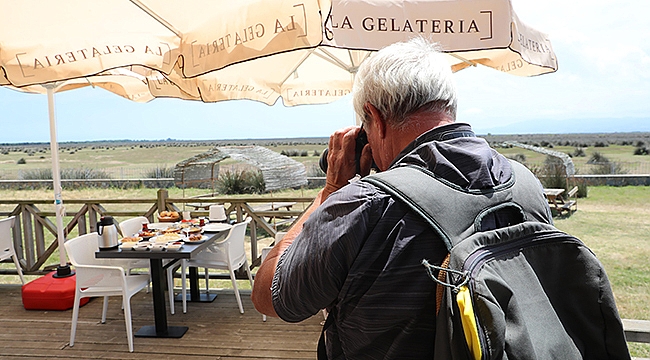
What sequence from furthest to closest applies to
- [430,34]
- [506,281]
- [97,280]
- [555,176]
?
[555,176] < [97,280] < [430,34] < [506,281]

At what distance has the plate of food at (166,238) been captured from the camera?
3.86 m

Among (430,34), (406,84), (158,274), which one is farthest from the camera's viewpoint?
(158,274)

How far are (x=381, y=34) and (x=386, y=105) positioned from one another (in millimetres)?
1360

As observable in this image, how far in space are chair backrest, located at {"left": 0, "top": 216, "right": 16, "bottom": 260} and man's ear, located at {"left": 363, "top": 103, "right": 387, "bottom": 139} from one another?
5.12 meters

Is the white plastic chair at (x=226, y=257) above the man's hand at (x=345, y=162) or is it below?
below

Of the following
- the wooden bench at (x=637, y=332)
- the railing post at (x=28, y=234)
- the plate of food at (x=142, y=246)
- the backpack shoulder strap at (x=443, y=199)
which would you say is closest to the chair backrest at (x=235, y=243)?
the plate of food at (x=142, y=246)

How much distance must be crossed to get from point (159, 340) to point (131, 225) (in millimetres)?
1521

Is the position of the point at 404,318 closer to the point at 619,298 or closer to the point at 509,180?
the point at 509,180

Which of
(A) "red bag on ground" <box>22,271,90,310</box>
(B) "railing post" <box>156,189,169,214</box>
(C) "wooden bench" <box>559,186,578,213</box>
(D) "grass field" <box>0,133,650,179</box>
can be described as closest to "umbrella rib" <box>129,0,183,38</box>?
(B) "railing post" <box>156,189,169,214</box>

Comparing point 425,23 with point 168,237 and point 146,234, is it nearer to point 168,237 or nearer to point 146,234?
point 168,237

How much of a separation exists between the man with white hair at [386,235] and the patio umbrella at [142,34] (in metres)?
1.32

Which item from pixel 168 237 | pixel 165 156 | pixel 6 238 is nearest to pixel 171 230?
pixel 168 237

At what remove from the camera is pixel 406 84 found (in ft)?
3.10

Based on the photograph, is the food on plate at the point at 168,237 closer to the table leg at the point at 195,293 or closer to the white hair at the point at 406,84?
the table leg at the point at 195,293
